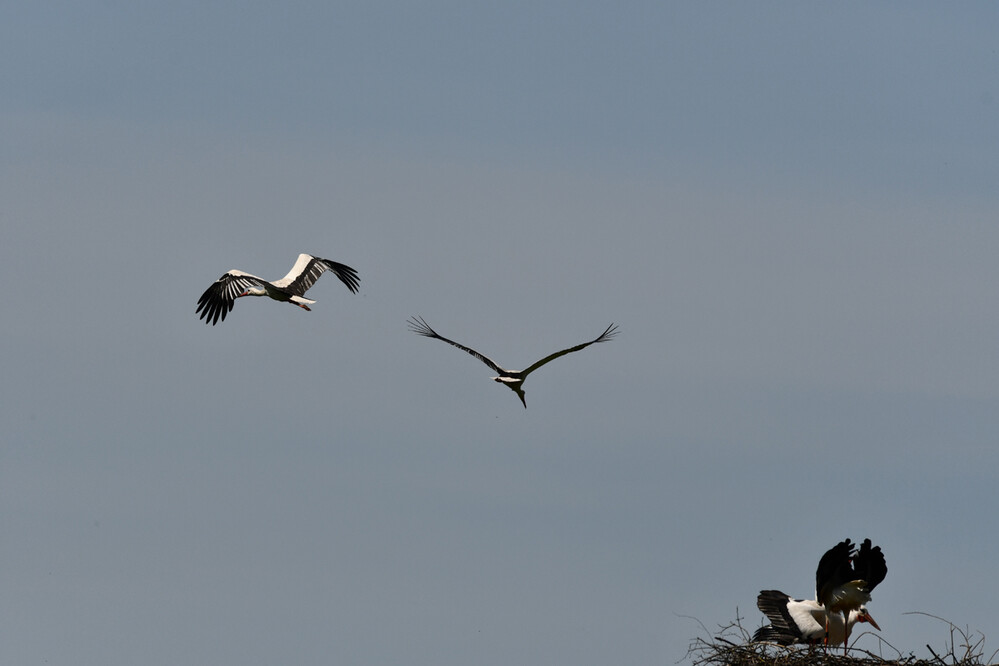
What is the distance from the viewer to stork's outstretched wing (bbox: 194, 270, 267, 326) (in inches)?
1281

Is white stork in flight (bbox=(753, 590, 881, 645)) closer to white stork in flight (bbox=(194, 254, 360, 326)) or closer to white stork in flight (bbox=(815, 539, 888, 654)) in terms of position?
white stork in flight (bbox=(815, 539, 888, 654))

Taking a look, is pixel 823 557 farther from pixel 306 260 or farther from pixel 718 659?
pixel 306 260

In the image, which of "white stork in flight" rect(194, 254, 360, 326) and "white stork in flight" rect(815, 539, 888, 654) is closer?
"white stork in flight" rect(815, 539, 888, 654)

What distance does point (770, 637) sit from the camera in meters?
26.5

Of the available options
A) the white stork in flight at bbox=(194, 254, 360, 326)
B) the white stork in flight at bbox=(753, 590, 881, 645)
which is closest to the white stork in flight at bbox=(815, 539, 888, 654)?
the white stork in flight at bbox=(753, 590, 881, 645)

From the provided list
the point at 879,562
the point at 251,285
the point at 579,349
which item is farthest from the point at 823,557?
the point at 251,285

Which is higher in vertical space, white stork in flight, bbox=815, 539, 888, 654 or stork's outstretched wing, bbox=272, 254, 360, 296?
stork's outstretched wing, bbox=272, 254, 360, 296

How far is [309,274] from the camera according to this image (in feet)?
113

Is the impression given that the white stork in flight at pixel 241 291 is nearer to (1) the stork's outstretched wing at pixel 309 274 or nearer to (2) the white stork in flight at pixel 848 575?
(1) the stork's outstretched wing at pixel 309 274

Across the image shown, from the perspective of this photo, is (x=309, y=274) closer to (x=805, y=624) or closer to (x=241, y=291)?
(x=241, y=291)

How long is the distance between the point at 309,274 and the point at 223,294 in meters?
2.45

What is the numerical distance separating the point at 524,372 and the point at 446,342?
211cm

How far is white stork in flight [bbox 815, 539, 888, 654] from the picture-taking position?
1034 inches

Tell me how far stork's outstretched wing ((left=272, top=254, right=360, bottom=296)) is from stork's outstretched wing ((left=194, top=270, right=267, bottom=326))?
0.61 meters
